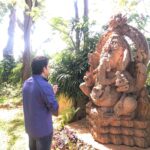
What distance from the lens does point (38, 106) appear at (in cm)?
320

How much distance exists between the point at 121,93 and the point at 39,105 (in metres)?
1.93

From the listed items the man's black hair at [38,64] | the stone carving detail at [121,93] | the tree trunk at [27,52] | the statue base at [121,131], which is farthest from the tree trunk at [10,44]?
the man's black hair at [38,64]

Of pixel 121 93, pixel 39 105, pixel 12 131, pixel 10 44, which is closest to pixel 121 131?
pixel 121 93

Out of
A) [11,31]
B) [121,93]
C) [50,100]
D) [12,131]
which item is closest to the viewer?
[50,100]

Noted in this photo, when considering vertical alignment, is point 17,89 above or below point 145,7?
below

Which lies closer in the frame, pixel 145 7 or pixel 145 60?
pixel 145 60

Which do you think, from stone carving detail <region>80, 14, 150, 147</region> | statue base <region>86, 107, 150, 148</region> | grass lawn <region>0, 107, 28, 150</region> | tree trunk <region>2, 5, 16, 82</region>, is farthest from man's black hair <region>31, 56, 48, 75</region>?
tree trunk <region>2, 5, 16, 82</region>

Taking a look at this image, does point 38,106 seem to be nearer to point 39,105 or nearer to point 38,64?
point 39,105

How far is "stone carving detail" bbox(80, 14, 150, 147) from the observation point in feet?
15.0

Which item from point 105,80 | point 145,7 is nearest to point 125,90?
point 105,80

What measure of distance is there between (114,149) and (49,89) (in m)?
1.83

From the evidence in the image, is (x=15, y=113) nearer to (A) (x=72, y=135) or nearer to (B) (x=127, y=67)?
(A) (x=72, y=135)

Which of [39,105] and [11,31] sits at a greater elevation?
[11,31]

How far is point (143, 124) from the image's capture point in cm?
449
